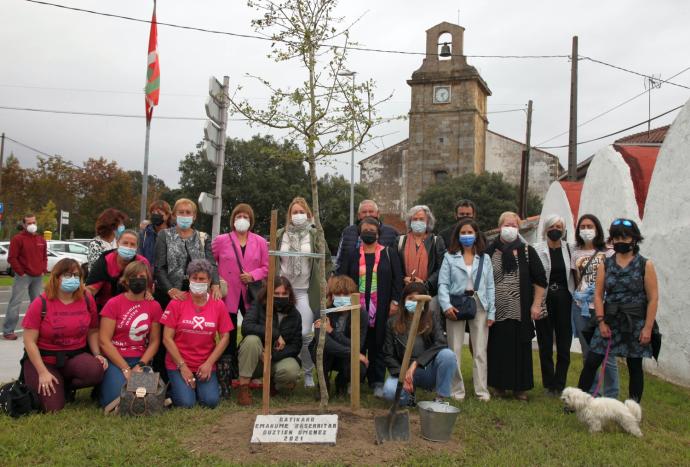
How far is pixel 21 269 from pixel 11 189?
99.9 feet

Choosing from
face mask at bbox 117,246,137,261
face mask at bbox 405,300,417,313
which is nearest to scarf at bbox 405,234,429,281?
face mask at bbox 405,300,417,313

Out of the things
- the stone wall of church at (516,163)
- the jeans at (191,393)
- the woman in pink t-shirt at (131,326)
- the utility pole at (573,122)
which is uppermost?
the stone wall of church at (516,163)

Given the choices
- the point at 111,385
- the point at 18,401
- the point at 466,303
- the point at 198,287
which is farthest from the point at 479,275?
the point at 18,401

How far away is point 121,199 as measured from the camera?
135ft

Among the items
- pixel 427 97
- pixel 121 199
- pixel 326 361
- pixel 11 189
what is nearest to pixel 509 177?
pixel 427 97

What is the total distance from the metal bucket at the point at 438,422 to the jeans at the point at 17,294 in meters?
7.59

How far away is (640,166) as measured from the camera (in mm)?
9914

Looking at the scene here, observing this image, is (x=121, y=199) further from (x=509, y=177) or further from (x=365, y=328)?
(x=365, y=328)

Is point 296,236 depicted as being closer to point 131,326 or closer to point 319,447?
point 131,326

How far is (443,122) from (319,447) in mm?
40958

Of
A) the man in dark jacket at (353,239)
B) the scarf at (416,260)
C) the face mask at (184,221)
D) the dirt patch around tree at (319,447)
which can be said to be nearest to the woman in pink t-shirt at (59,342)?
the face mask at (184,221)

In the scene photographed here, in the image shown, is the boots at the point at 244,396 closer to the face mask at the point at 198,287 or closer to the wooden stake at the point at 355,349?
the face mask at the point at 198,287

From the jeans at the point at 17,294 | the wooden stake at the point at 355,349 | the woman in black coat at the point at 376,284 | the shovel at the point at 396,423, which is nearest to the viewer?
the shovel at the point at 396,423

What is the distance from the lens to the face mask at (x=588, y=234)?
21.3ft
